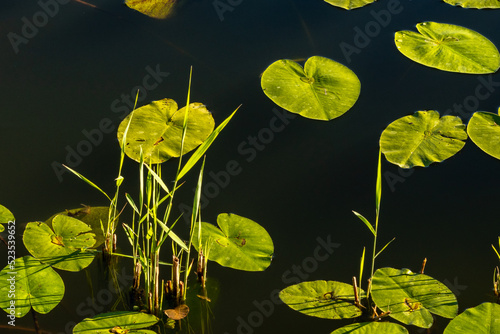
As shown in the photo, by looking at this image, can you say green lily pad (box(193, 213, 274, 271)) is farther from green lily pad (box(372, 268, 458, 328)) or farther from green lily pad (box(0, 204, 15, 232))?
green lily pad (box(0, 204, 15, 232))

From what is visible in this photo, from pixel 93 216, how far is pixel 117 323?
1.74 ft

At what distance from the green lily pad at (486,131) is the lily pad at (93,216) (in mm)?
1686

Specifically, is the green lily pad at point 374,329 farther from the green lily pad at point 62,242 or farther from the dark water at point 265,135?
the green lily pad at point 62,242

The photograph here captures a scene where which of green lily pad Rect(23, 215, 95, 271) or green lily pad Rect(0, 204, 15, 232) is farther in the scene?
green lily pad Rect(0, 204, 15, 232)

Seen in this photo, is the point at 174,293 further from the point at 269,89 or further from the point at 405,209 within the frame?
the point at 269,89

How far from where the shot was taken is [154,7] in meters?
3.21

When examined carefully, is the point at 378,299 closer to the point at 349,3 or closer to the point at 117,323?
the point at 117,323

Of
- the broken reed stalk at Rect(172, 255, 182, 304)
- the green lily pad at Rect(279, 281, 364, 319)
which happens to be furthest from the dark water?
the broken reed stalk at Rect(172, 255, 182, 304)

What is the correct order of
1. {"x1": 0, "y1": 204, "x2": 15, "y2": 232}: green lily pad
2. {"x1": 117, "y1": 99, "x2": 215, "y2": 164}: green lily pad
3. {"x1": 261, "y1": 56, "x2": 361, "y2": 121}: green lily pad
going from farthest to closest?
{"x1": 261, "y1": 56, "x2": 361, "y2": 121}: green lily pad, {"x1": 117, "y1": 99, "x2": 215, "y2": 164}: green lily pad, {"x1": 0, "y1": 204, "x2": 15, "y2": 232}: green lily pad

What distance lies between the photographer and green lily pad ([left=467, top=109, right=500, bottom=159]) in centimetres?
240

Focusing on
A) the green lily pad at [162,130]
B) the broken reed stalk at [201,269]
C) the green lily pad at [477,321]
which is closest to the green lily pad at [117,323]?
the broken reed stalk at [201,269]

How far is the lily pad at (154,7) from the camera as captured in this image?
10.4 feet

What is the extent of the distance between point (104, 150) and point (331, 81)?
119cm

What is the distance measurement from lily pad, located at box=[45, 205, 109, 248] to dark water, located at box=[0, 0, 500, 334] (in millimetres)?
51
